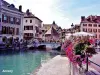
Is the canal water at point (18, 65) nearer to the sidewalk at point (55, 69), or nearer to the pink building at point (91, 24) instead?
the sidewalk at point (55, 69)

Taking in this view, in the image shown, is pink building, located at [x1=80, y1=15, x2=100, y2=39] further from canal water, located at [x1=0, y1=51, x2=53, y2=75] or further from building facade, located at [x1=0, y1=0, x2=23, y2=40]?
canal water, located at [x1=0, y1=51, x2=53, y2=75]

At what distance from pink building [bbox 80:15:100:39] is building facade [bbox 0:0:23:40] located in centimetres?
3126

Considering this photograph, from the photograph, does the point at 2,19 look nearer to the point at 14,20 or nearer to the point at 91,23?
the point at 14,20

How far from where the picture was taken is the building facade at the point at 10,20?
60.4m

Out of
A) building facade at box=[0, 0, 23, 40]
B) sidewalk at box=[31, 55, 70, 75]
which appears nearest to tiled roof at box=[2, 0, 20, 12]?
building facade at box=[0, 0, 23, 40]

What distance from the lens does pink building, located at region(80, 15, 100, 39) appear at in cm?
9131

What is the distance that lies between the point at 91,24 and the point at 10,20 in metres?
39.7

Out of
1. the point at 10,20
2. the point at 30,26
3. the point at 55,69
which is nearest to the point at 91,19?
the point at 30,26

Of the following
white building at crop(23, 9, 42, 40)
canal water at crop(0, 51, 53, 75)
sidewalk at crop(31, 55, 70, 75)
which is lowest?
canal water at crop(0, 51, 53, 75)

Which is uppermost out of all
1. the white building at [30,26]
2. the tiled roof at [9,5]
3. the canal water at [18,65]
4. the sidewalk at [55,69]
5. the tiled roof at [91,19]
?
the tiled roof at [9,5]

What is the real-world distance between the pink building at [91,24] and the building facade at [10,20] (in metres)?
31.3

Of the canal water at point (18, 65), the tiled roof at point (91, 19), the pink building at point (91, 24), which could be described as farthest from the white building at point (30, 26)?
the canal water at point (18, 65)

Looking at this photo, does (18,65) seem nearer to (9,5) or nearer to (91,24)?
(9,5)

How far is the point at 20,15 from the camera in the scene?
2702 inches
